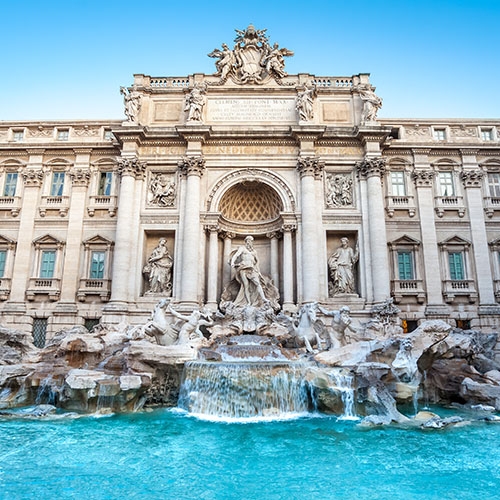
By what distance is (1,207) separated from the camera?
66.1 ft

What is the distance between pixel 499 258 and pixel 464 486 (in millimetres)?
16541

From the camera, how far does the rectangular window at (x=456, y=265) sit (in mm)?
19047

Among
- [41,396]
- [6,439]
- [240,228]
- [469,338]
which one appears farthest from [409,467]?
[240,228]

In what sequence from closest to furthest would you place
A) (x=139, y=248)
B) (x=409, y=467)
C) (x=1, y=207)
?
(x=409, y=467)
(x=139, y=248)
(x=1, y=207)

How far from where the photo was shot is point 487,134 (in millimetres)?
21047

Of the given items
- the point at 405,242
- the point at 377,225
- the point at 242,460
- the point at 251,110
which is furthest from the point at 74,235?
the point at 405,242

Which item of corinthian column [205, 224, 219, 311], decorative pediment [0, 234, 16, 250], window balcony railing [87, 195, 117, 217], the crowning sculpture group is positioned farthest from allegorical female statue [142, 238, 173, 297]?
decorative pediment [0, 234, 16, 250]

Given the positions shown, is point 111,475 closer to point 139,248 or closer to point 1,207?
point 139,248

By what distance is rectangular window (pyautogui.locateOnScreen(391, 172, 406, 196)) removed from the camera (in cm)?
2011

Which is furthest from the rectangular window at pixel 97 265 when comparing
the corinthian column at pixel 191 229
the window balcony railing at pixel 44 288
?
the corinthian column at pixel 191 229

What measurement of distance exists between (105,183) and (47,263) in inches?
198

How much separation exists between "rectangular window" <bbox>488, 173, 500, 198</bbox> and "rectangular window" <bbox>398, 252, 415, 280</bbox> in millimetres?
5716

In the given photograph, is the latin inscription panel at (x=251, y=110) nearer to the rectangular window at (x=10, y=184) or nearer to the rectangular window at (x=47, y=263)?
the rectangular window at (x=47, y=263)

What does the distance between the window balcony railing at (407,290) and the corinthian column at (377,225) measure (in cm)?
97
